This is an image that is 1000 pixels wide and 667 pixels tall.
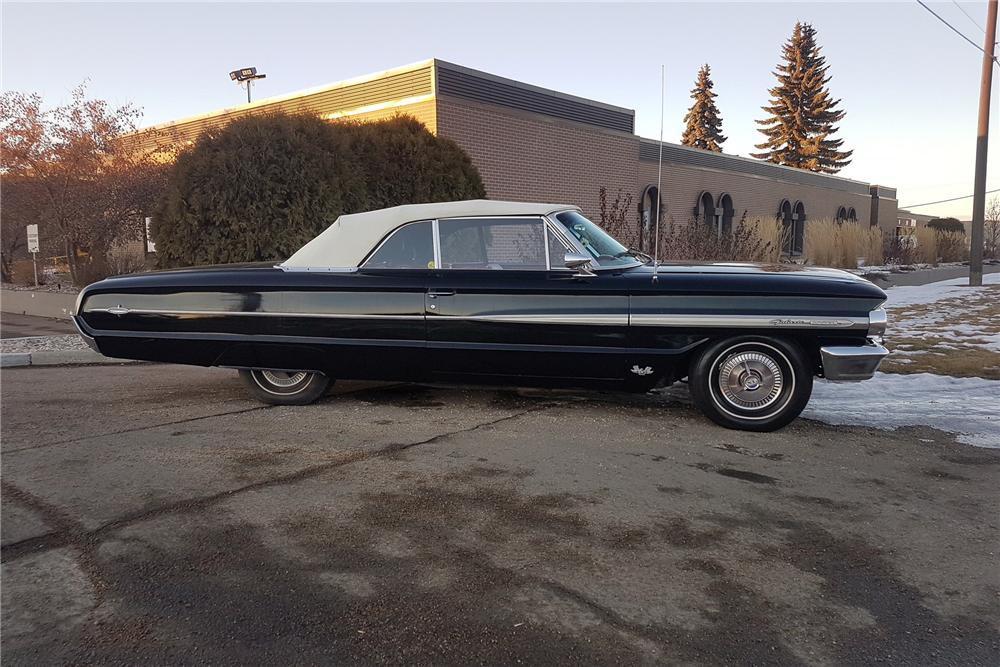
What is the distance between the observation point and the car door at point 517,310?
4.70 m

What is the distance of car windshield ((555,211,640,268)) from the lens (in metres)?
4.93

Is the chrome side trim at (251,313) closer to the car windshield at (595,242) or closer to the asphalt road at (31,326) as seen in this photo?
the car windshield at (595,242)

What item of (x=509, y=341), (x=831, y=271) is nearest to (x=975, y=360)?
(x=831, y=271)

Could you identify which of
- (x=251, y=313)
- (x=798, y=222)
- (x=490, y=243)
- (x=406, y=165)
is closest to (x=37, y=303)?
(x=406, y=165)

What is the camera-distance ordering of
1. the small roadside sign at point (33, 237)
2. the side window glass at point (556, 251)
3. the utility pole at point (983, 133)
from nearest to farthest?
the side window glass at point (556, 251) → the small roadside sign at point (33, 237) → the utility pole at point (983, 133)

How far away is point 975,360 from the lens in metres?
6.77

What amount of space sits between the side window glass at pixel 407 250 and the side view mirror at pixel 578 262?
102 cm

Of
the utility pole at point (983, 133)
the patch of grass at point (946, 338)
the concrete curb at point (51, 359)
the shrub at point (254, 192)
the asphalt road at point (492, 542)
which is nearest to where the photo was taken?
the asphalt road at point (492, 542)

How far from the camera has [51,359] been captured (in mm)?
7676

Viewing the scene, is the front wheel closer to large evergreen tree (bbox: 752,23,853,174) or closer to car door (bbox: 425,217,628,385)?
car door (bbox: 425,217,628,385)

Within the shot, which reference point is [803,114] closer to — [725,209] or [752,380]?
[725,209]

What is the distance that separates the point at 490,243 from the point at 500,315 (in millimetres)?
591

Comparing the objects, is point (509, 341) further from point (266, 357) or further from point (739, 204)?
point (739, 204)

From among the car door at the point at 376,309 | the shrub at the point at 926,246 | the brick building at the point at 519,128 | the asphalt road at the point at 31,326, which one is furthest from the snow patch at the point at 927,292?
the asphalt road at the point at 31,326
